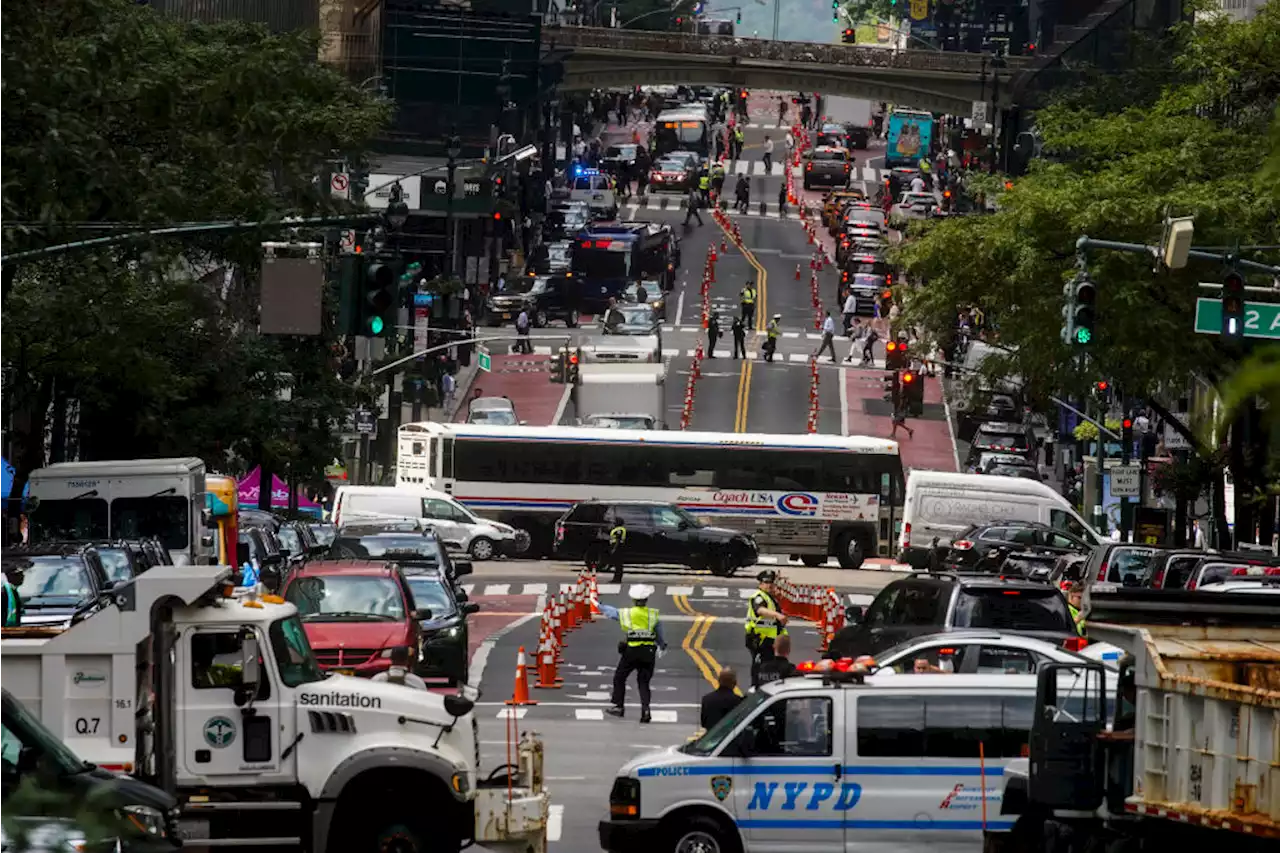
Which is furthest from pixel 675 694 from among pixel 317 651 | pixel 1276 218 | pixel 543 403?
pixel 543 403

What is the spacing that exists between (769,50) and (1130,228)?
252 ft

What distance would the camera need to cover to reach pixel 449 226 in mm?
70562

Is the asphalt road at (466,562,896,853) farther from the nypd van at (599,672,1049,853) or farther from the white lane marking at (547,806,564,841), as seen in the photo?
the nypd van at (599,672,1049,853)

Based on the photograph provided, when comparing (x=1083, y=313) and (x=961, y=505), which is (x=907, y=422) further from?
(x=1083, y=313)

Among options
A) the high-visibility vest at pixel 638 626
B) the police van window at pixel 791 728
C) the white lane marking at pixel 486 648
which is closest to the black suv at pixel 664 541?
the white lane marking at pixel 486 648

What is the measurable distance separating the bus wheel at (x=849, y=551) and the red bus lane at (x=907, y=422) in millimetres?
14257

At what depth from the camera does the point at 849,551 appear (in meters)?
59.1

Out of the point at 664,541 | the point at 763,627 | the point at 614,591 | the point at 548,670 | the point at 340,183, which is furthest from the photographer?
the point at 340,183

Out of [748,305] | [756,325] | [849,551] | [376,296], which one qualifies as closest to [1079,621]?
A: [376,296]

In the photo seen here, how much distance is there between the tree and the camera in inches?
1816

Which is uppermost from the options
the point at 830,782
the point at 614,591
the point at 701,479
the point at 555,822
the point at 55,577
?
the point at 55,577

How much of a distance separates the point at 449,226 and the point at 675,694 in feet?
133

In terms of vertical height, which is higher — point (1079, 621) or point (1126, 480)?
point (1079, 621)

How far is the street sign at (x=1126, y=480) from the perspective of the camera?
5716 cm
